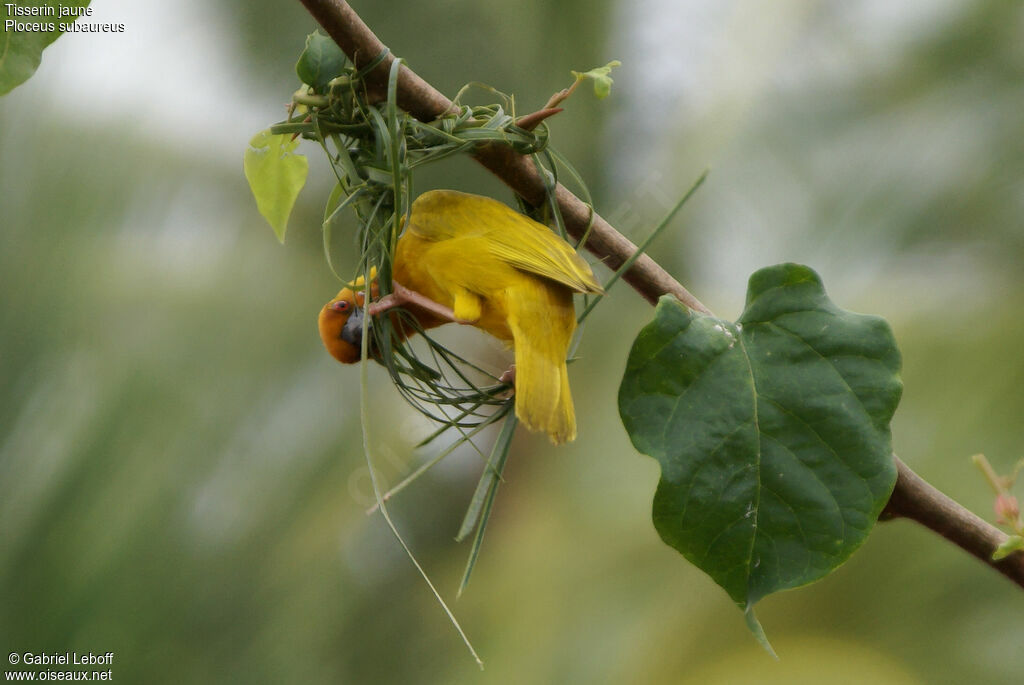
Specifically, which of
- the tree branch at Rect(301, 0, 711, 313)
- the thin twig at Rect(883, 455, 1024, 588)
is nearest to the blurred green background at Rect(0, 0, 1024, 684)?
the tree branch at Rect(301, 0, 711, 313)

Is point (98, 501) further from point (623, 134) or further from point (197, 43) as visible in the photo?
point (623, 134)

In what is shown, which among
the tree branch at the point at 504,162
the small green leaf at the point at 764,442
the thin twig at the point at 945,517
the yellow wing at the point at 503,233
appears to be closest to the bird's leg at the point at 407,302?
the yellow wing at the point at 503,233

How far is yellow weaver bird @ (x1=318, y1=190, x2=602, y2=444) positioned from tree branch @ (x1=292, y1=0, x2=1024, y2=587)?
0.09 m

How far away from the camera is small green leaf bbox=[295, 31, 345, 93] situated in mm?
1000

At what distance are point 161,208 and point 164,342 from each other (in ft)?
1.32

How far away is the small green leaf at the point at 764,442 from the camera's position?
970mm

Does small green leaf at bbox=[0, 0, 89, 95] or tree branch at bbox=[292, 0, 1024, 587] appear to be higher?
tree branch at bbox=[292, 0, 1024, 587]

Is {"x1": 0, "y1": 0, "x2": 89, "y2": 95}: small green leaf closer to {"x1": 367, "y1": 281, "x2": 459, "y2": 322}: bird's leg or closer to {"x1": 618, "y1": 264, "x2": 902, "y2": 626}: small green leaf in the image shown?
{"x1": 367, "y1": 281, "x2": 459, "y2": 322}: bird's leg

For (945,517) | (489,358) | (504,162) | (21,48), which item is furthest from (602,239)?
(489,358)

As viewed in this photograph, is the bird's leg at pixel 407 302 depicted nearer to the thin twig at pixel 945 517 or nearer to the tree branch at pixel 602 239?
the tree branch at pixel 602 239

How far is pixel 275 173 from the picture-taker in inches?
50.2

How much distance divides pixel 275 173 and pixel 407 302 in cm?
27

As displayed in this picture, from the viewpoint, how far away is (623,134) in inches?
103

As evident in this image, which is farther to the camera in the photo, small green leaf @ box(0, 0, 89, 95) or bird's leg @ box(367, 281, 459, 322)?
bird's leg @ box(367, 281, 459, 322)
